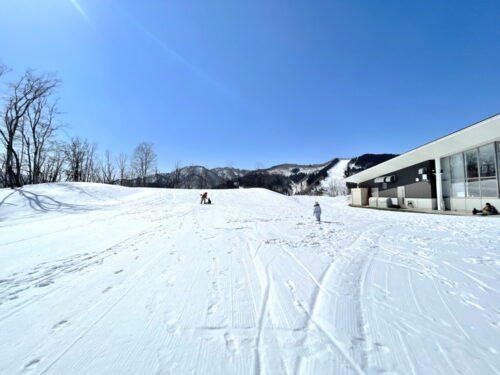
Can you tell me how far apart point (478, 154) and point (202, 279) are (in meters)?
21.5

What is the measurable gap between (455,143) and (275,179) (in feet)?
276

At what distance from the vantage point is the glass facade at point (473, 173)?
13.5m

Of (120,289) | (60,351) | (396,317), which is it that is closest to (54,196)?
(120,289)

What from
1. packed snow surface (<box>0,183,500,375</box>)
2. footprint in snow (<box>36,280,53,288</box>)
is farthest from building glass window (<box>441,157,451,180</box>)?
footprint in snow (<box>36,280,53,288</box>)

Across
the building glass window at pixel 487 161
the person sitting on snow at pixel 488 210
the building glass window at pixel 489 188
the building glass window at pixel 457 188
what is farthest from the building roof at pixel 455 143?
the person sitting on snow at pixel 488 210

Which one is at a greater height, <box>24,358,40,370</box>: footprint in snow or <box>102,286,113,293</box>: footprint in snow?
<box>102,286,113,293</box>: footprint in snow

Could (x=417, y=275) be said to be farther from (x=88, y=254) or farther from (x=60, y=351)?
(x=88, y=254)

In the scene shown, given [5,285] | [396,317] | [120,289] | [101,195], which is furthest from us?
[101,195]

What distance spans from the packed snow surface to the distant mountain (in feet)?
119

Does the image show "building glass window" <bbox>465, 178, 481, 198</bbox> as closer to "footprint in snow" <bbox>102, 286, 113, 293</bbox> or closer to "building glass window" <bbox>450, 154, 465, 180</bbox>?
"building glass window" <bbox>450, 154, 465, 180</bbox>

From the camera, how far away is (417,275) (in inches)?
157

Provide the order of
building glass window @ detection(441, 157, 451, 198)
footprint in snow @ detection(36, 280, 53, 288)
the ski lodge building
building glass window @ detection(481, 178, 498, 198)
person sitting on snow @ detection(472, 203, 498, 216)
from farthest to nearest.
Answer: building glass window @ detection(441, 157, 451, 198)
building glass window @ detection(481, 178, 498, 198)
the ski lodge building
person sitting on snow @ detection(472, 203, 498, 216)
footprint in snow @ detection(36, 280, 53, 288)

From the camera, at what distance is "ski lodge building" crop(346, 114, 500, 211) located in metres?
13.4

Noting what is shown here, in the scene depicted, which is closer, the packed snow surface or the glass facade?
the packed snow surface
